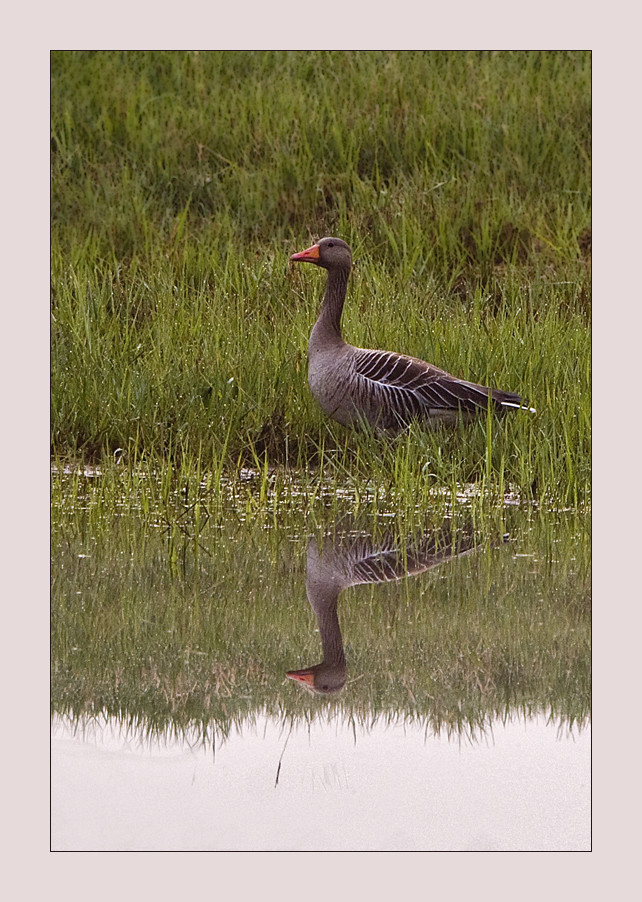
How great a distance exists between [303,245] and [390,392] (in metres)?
4.47

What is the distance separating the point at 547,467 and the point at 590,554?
4.30ft

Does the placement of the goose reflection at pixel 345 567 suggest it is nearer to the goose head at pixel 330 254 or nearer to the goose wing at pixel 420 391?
the goose wing at pixel 420 391

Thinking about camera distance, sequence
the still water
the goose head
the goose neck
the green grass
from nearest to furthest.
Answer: the still water, the green grass, the goose neck, the goose head

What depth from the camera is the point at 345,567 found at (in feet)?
20.7

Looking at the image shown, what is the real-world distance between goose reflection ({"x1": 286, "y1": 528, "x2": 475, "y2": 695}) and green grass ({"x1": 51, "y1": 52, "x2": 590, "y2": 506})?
0.75 m

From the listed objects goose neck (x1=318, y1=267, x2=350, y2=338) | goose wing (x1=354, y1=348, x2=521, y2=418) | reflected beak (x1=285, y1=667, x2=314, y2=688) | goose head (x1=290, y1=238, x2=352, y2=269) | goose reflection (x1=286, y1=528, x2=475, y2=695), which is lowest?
reflected beak (x1=285, y1=667, x2=314, y2=688)

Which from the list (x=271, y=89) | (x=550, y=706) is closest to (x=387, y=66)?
(x=271, y=89)

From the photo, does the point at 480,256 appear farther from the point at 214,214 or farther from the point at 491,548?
the point at 491,548

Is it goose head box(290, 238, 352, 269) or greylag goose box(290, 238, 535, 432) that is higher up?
goose head box(290, 238, 352, 269)

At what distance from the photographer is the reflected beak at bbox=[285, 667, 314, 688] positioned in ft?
16.6

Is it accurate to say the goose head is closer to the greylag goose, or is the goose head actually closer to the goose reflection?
the greylag goose

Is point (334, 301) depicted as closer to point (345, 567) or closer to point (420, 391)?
point (420, 391)

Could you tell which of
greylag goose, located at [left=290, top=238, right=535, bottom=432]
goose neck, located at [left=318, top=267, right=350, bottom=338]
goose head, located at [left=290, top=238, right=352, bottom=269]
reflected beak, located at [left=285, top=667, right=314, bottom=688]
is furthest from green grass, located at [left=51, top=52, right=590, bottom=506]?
reflected beak, located at [left=285, top=667, right=314, bottom=688]

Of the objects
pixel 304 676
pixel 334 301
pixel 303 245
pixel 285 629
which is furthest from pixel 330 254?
pixel 304 676
